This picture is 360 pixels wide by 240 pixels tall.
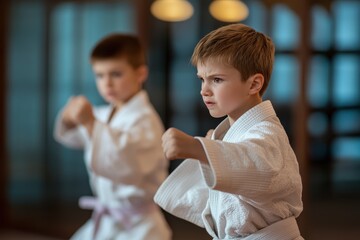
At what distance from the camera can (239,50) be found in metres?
1.84

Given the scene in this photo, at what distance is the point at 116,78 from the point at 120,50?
0.14 m

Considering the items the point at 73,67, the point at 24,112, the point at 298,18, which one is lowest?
the point at 24,112

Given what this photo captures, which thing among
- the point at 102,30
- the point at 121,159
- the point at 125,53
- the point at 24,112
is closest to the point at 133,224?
the point at 121,159

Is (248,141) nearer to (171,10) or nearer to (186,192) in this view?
(186,192)

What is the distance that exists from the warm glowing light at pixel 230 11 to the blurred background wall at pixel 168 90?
0.11 feet

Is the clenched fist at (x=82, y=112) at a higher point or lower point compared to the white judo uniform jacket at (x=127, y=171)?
higher

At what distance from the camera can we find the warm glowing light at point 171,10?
4.78 m

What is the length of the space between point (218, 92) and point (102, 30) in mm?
3432

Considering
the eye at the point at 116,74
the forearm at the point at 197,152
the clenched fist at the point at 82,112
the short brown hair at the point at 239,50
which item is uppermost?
the short brown hair at the point at 239,50

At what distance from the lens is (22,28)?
5.77 meters

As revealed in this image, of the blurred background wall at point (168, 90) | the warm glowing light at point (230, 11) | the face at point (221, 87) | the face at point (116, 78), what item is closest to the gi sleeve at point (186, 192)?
the face at point (221, 87)

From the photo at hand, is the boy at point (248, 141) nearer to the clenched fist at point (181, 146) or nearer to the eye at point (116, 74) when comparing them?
the clenched fist at point (181, 146)

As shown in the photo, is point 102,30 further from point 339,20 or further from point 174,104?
point 339,20

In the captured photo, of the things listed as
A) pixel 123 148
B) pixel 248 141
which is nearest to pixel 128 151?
pixel 123 148
